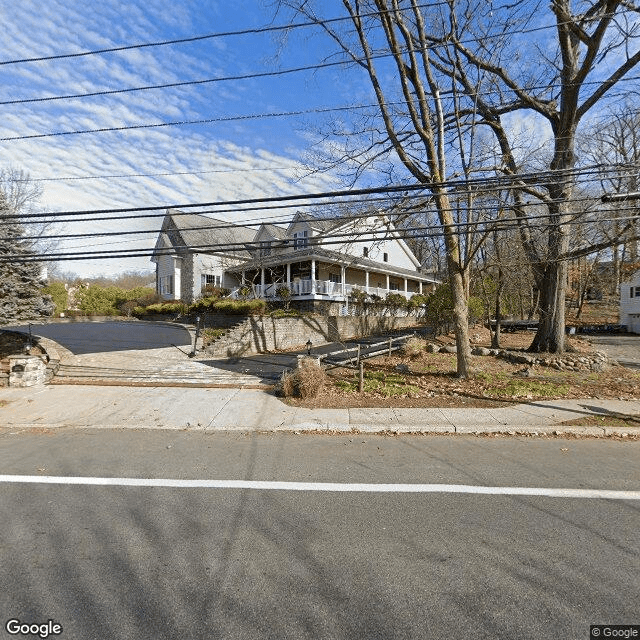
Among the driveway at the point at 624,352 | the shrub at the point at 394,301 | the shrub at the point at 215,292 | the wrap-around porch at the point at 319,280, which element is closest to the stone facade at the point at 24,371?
the wrap-around porch at the point at 319,280

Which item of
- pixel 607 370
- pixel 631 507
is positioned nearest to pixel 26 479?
pixel 631 507

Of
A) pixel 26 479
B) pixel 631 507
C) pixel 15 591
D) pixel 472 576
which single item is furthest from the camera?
pixel 26 479

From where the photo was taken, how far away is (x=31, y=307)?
1845cm

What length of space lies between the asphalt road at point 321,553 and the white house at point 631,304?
31916 mm

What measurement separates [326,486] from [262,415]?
3.18 metres

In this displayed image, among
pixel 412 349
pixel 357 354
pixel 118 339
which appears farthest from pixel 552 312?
pixel 118 339

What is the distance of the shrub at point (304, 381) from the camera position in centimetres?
797

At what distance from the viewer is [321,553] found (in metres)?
2.88

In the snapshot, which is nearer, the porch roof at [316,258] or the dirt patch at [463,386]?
the dirt patch at [463,386]

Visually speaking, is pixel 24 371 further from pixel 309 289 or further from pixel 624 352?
pixel 624 352

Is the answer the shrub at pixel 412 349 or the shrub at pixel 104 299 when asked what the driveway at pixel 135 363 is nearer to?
the shrub at pixel 412 349

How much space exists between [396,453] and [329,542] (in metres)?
2.34

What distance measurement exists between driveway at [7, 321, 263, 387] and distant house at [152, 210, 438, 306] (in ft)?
26.7

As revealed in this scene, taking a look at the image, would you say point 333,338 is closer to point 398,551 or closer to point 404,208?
point 404,208
